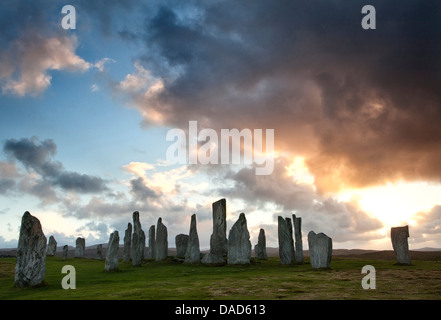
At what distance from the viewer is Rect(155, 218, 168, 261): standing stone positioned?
38.7 m

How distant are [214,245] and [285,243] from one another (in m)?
7.00

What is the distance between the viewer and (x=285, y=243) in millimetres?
32656

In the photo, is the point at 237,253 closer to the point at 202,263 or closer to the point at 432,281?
the point at 202,263

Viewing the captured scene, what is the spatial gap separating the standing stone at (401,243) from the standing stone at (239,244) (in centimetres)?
1309

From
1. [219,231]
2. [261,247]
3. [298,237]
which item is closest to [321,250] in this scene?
[298,237]

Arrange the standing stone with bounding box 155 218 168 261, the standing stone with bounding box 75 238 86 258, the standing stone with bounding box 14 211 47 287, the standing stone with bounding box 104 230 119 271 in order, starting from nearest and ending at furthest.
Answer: the standing stone with bounding box 14 211 47 287, the standing stone with bounding box 104 230 119 271, the standing stone with bounding box 155 218 168 261, the standing stone with bounding box 75 238 86 258

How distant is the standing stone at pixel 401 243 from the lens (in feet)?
99.9

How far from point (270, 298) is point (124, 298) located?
5.49 metres

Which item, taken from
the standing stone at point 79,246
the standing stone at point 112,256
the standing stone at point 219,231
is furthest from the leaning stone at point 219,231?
the standing stone at point 79,246

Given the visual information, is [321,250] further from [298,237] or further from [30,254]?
[30,254]

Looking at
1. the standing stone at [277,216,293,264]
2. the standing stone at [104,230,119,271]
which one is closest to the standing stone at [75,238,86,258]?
the standing stone at [104,230,119,271]

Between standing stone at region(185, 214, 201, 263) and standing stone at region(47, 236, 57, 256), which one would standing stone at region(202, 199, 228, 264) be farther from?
standing stone at region(47, 236, 57, 256)

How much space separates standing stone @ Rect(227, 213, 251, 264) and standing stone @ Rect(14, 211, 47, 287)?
16.3 metres
